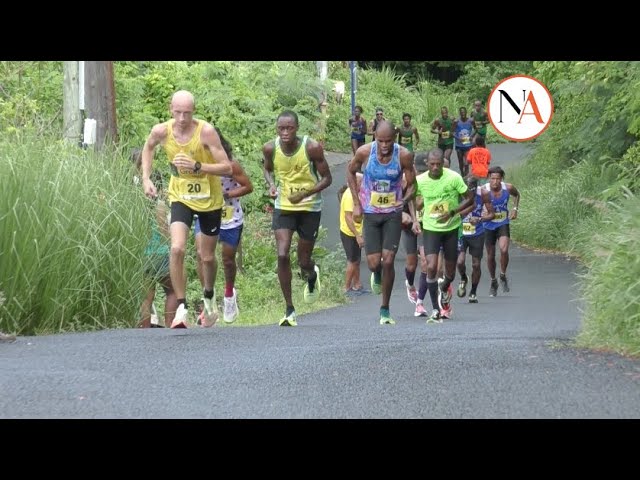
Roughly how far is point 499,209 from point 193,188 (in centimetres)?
874

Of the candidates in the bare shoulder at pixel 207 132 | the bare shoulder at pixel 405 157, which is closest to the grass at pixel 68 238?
the bare shoulder at pixel 207 132

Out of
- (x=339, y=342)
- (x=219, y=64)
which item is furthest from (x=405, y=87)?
(x=339, y=342)

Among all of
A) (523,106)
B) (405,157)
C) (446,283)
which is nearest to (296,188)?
(405,157)

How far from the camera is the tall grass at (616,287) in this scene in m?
9.79

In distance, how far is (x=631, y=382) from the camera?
8516 millimetres

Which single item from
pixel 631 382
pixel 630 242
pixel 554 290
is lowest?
pixel 554 290

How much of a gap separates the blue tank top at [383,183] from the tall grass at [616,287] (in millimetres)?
3441

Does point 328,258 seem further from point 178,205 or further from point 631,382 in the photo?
point 631,382

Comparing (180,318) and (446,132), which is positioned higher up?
(446,132)

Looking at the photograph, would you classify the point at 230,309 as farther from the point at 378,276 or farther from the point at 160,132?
the point at 160,132

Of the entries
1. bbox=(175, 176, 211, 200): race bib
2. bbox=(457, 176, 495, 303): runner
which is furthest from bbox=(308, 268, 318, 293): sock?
bbox=(457, 176, 495, 303): runner

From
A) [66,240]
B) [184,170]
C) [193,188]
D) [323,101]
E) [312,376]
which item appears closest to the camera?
[312,376]

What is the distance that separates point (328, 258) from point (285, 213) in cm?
1050

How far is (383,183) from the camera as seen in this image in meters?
14.2
